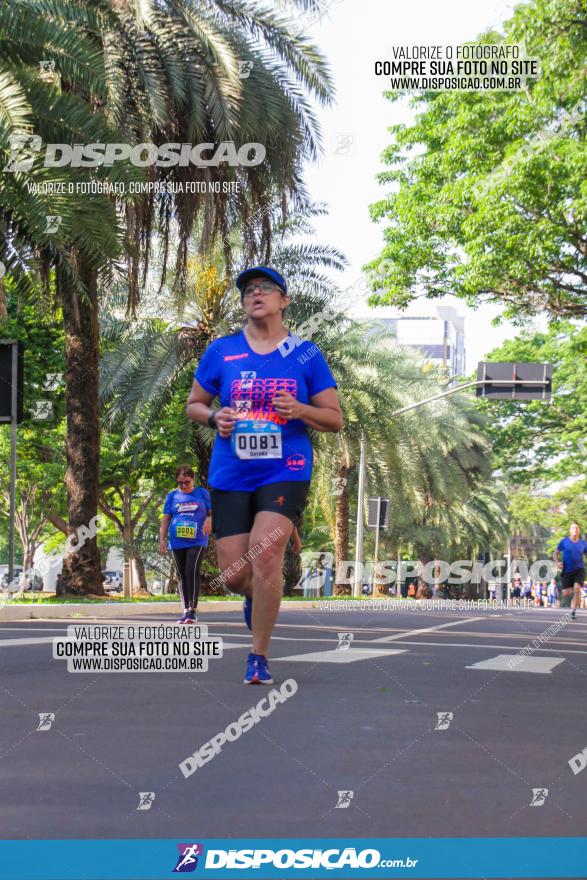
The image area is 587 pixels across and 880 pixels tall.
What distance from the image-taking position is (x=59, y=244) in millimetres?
14586

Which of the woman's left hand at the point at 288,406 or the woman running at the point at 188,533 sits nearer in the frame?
the woman's left hand at the point at 288,406

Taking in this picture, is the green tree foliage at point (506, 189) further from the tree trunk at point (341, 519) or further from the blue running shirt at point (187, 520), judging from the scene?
the tree trunk at point (341, 519)

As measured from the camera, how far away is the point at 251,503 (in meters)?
6.73

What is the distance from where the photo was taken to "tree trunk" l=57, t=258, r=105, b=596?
1952cm

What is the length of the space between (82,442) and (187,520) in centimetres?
762

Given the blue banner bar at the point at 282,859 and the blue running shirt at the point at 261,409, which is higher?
the blue running shirt at the point at 261,409

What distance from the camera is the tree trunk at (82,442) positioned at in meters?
19.5

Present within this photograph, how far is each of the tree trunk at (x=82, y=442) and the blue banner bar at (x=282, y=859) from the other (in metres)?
16.3

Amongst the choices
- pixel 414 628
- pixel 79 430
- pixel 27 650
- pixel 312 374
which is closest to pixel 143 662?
pixel 27 650

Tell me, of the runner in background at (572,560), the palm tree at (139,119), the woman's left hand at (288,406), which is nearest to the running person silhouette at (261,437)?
the woman's left hand at (288,406)

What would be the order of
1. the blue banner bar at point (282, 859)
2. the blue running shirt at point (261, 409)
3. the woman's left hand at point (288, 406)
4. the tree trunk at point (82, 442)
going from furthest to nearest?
the tree trunk at point (82, 442), the blue running shirt at point (261, 409), the woman's left hand at point (288, 406), the blue banner bar at point (282, 859)

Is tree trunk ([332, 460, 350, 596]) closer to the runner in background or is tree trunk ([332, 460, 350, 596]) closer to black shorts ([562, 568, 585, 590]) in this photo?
the runner in background

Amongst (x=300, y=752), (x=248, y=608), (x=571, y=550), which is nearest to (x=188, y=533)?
(x=248, y=608)

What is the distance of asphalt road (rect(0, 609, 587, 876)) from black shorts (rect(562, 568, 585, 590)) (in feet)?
47.9
